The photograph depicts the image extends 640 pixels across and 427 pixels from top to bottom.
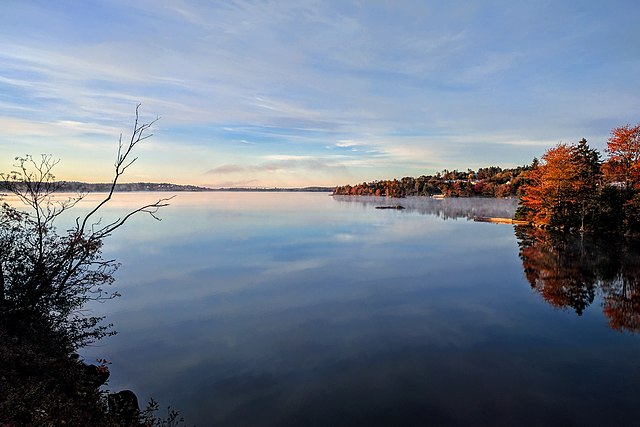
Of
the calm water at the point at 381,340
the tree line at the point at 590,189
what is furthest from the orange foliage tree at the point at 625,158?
the calm water at the point at 381,340

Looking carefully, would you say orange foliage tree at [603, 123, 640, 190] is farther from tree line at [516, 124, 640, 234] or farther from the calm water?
the calm water

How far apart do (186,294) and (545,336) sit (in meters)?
25.2

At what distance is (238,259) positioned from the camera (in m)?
42.2

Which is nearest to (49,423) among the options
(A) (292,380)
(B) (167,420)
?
(B) (167,420)

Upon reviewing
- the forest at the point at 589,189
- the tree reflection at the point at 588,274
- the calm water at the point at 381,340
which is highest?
the forest at the point at 589,189

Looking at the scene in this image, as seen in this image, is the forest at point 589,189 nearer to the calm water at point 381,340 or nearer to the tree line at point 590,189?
the tree line at point 590,189

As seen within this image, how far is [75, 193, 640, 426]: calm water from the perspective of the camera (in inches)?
543

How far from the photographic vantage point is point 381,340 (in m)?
19.8

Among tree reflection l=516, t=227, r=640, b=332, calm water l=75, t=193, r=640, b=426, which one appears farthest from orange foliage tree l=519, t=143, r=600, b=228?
calm water l=75, t=193, r=640, b=426

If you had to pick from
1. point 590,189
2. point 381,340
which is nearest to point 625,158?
point 590,189

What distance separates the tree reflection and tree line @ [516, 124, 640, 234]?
204 inches

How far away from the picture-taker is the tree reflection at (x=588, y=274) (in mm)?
24078

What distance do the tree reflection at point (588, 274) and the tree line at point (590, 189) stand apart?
5.19 metres

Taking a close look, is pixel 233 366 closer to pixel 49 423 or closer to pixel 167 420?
pixel 167 420
